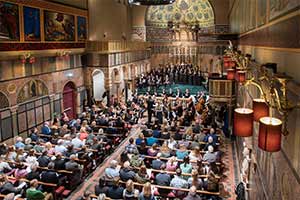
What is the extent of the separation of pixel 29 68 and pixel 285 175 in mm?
14971

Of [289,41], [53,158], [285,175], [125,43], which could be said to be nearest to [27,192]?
[53,158]

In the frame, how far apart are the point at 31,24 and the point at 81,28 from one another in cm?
575

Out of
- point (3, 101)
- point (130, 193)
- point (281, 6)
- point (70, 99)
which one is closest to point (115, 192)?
point (130, 193)

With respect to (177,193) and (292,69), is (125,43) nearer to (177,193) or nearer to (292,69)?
(177,193)

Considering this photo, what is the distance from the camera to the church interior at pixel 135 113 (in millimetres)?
4344

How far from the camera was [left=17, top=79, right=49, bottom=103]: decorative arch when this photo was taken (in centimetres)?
1608

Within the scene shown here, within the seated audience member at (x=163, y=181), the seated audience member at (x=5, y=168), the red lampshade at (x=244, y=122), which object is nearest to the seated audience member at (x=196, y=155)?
the seated audience member at (x=163, y=181)

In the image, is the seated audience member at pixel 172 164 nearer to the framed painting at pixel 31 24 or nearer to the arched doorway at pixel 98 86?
the framed painting at pixel 31 24

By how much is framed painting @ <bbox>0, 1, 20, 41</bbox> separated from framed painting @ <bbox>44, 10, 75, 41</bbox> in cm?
270

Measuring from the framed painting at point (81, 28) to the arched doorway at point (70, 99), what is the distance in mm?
3202

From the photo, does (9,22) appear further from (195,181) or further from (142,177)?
(195,181)

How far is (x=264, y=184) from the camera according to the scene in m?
5.69

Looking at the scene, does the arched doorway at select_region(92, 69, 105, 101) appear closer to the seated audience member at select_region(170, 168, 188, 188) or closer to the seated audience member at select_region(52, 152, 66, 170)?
the seated audience member at select_region(52, 152, 66, 170)

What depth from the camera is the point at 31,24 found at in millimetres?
16516
